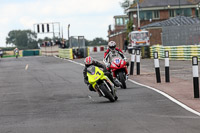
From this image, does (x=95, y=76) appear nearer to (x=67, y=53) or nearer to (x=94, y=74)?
(x=94, y=74)

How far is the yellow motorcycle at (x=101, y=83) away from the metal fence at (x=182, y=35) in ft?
81.0

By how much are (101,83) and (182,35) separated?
27.4 metres

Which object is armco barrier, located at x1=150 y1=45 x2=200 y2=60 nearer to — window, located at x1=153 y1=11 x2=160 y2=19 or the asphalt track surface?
the asphalt track surface

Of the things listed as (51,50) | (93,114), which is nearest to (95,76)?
(93,114)

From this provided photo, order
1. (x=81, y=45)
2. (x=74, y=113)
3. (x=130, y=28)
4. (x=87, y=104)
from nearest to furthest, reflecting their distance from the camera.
Answer: (x=74, y=113) → (x=87, y=104) → (x=81, y=45) → (x=130, y=28)

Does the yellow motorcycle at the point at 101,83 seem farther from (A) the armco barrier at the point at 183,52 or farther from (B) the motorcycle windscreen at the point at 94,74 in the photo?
(A) the armco barrier at the point at 183,52

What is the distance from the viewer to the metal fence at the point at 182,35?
37366 mm

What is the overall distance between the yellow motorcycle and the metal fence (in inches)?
972

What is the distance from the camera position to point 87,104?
12695 millimetres

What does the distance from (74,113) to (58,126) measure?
188cm

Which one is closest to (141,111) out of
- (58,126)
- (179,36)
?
(58,126)

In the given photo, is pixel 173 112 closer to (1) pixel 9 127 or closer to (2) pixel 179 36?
(1) pixel 9 127

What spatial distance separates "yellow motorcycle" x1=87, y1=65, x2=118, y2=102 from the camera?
12906 millimetres

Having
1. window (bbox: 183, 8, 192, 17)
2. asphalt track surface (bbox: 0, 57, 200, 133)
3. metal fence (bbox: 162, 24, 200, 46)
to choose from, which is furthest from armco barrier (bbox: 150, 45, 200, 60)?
window (bbox: 183, 8, 192, 17)
